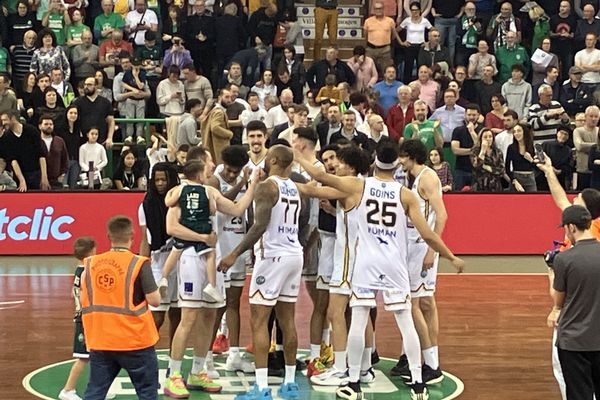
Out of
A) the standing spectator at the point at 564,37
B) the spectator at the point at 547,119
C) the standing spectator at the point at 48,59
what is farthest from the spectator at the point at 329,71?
the standing spectator at the point at 564,37

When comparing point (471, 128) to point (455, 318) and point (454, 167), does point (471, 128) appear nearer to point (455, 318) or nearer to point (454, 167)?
point (454, 167)

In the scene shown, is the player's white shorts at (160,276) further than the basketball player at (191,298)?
Yes

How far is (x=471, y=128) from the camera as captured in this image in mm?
19891

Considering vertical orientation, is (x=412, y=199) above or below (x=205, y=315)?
above

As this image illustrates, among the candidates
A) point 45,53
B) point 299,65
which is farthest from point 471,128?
point 45,53

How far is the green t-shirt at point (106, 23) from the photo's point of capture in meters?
23.4

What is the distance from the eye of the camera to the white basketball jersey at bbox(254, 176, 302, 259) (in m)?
10.7

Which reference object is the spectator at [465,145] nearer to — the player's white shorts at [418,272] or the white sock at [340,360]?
the player's white shorts at [418,272]

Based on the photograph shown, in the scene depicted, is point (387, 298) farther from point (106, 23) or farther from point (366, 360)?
point (106, 23)

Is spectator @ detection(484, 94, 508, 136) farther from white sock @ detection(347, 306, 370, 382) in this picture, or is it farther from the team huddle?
white sock @ detection(347, 306, 370, 382)

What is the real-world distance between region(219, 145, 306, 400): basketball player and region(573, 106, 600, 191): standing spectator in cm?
984

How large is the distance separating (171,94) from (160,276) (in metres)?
10.3

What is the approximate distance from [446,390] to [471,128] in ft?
30.4

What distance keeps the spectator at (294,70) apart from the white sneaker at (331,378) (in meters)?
10.9
